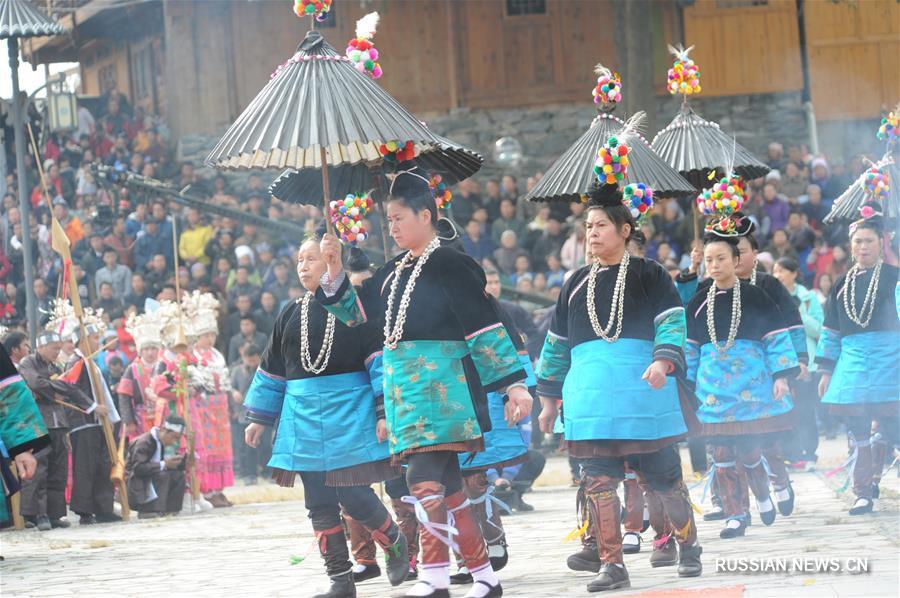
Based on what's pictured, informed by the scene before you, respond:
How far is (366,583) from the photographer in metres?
7.71

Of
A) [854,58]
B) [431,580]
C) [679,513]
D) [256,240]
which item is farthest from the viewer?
[854,58]

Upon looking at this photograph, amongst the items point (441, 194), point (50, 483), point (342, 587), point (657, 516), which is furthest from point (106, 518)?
point (657, 516)

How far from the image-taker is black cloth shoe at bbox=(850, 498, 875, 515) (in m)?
9.10

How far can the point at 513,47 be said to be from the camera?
2395cm

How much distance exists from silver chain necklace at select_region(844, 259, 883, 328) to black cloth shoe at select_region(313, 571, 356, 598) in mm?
4524

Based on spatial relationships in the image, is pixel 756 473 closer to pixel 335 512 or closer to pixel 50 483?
pixel 335 512

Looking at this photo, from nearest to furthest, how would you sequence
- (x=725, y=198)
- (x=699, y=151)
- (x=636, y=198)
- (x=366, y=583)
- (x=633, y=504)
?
(x=636, y=198)
(x=366, y=583)
(x=633, y=504)
(x=725, y=198)
(x=699, y=151)

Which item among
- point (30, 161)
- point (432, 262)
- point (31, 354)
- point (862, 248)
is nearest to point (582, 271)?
point (432, 262)

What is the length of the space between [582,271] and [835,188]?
1224cm

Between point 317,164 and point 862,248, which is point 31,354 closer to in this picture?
point 317,164

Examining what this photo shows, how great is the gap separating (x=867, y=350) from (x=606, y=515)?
3.76 m

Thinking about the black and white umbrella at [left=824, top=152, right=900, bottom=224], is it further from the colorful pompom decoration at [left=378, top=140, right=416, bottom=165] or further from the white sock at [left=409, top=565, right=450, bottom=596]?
the white sock at [left=409, top=565, right=450, bottom=596]

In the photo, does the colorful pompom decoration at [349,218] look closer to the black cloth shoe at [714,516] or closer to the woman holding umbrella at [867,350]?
the black cloth shoe at [714,516]

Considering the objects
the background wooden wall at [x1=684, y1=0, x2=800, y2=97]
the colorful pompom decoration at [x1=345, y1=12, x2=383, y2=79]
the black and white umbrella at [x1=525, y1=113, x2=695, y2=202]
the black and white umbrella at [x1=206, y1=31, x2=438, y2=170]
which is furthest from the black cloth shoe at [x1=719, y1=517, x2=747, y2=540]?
the background wooden wall at [x1=684, y1=0, x2=800, y2=97]
